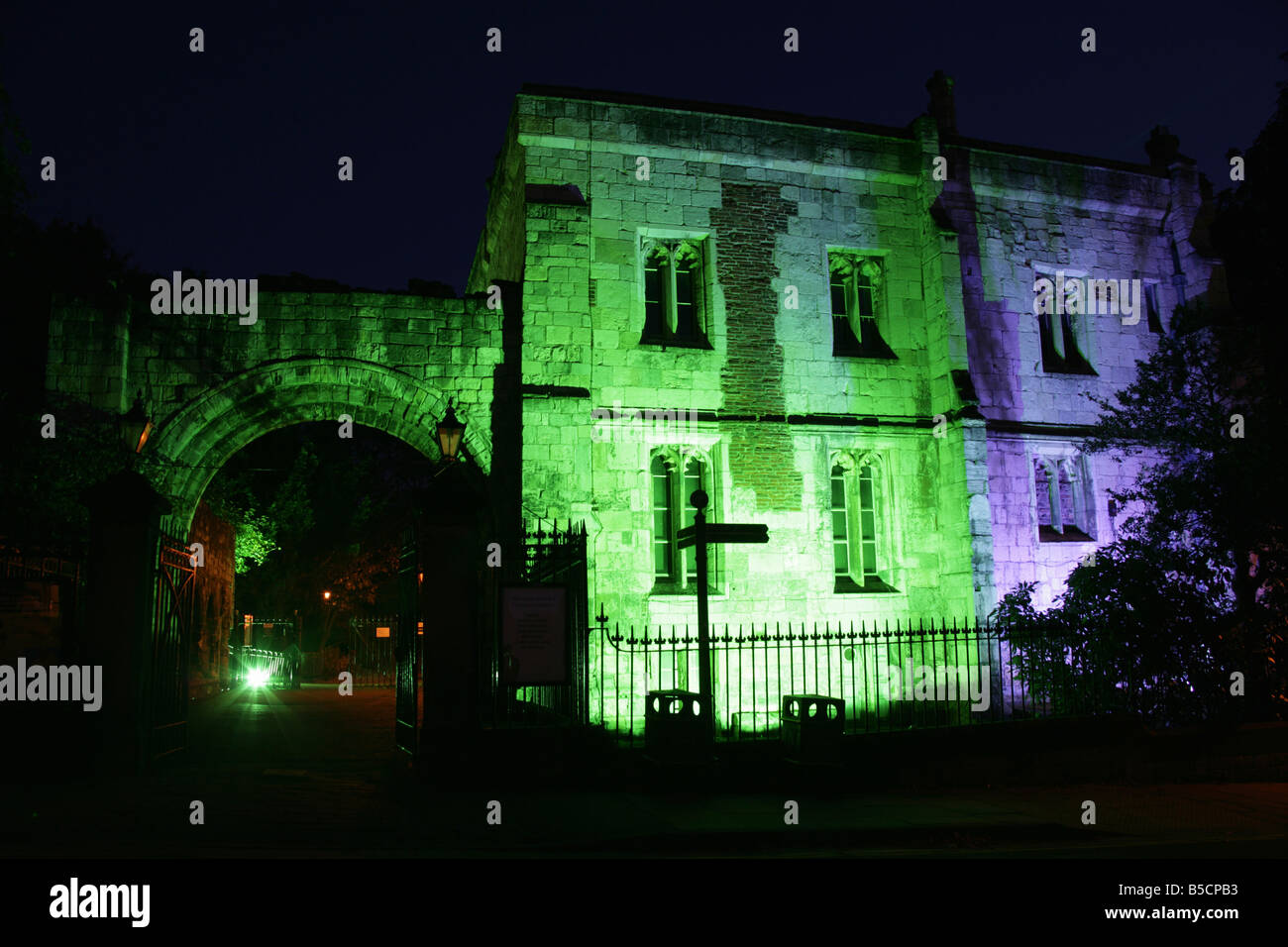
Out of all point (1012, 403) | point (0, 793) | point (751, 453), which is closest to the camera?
point (0, 793)

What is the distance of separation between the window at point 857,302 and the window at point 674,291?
231 cm

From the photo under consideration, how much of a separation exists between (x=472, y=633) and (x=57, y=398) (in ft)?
25.1

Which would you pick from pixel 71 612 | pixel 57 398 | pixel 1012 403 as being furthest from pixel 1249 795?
pixel 57 398

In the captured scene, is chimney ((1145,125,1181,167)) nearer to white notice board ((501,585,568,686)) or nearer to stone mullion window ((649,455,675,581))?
stone mullion window ((649,455,675,581))

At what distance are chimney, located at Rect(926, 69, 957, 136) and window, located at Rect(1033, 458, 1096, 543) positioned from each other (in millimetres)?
6091

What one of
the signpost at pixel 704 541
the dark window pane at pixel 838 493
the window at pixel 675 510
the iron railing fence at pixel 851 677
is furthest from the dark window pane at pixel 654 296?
the signpost at pixel 704 541

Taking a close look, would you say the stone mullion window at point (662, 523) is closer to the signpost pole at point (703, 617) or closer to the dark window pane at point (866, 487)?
the dark window pane at point (866, 487)

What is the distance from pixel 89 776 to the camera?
9.51m

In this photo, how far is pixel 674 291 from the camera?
50.1 feet

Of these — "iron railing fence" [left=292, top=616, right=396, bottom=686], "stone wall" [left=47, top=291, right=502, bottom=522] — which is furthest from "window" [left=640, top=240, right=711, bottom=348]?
"iron railing fence" [left=292, top=616, right=396, bottom=686]

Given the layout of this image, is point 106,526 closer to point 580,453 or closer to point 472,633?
point 472,633

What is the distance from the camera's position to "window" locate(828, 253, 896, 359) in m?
16.1

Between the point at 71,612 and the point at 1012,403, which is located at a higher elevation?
the point at 1012,403
